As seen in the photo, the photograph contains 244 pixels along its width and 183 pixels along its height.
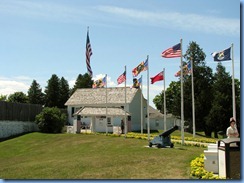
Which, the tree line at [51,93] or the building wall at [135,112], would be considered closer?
the building wall at [135,112]

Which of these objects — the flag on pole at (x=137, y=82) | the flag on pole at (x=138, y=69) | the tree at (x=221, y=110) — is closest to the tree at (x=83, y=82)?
the tree at (x=221, y=110)

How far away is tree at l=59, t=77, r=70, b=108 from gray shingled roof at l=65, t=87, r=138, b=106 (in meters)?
24.1

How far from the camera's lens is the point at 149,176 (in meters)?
14.0

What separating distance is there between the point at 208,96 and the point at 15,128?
25.1 metres

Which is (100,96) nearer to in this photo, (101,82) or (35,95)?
(101,82)

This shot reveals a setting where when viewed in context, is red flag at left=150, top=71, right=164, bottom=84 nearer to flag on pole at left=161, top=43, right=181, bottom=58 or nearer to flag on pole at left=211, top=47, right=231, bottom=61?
flag on pole at left=161, top=43, right=181, bottom=58

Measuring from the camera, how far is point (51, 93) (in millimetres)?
82000

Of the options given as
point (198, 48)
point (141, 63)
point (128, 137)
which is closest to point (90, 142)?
point (128, 137)

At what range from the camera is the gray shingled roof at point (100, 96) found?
2133 inches

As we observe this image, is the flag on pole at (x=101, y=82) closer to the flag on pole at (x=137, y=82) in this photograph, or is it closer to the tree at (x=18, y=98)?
the flag on pole at (x=137, y=82)

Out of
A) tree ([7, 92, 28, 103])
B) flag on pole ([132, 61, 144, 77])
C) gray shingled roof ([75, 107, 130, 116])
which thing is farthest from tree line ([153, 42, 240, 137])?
tree ([7, 92, 28, 103])

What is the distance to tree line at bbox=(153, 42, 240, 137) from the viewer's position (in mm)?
47031

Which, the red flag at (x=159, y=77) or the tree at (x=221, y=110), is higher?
the red flag at (x=159, y=77)

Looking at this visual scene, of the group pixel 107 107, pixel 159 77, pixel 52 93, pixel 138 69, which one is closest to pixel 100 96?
pixel 107 107
